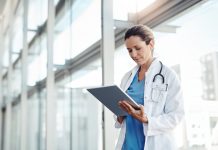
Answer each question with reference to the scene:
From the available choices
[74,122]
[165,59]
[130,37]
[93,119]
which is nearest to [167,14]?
[165,59]

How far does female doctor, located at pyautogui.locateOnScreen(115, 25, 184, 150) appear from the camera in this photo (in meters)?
1.36

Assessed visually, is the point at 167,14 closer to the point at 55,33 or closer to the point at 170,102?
the point at 170,102

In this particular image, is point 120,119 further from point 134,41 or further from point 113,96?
point 134,41

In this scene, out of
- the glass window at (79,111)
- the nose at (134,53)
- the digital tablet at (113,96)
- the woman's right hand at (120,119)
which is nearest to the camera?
the digital tablet at (113,96)

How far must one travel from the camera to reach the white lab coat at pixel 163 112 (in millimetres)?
1357

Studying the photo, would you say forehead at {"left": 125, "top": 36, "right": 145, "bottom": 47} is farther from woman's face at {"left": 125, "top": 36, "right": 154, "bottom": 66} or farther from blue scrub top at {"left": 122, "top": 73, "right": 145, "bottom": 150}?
blue scrub top at {"left": 122, "top": 73, "right": 145, "bottom": 150}

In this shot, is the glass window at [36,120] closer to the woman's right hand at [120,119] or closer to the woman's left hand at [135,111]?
the woman's right hand at [120,119]

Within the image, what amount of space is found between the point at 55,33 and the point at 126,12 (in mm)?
1616

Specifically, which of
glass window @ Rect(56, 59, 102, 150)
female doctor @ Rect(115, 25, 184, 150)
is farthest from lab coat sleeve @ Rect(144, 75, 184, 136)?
glass window @ Rect(56, 59, 102, 150)

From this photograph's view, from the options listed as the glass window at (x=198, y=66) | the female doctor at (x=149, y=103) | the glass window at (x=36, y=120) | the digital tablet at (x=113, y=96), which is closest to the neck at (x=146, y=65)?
the female doctor at (x=149, y=103)

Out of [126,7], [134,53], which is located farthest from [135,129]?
[126,7]

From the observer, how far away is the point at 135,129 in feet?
4.90

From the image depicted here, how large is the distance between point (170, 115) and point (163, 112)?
0.05m

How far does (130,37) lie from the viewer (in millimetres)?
1464
